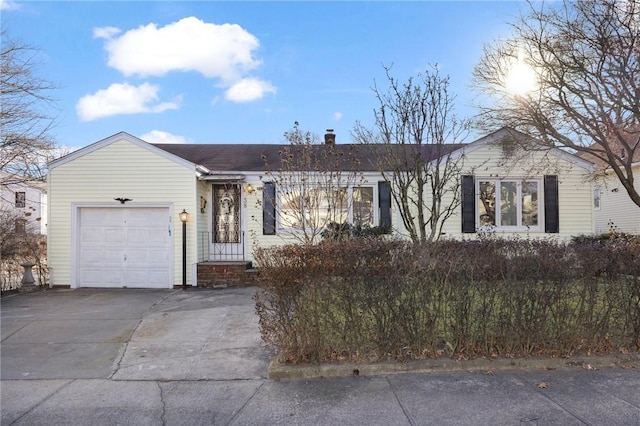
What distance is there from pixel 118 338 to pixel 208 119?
10.9 meters

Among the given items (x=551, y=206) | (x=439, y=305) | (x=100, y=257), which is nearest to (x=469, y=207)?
(x=551, y=206)

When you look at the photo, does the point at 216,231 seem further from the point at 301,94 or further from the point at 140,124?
the point at 140,124

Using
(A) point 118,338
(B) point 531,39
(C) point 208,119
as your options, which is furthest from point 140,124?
(B) point 531,39

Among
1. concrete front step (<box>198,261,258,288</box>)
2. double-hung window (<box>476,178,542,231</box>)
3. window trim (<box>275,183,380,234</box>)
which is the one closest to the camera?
concrete front step (<box>198,261,258,288</box>)

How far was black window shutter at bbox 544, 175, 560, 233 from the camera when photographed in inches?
474

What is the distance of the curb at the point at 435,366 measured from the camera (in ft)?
14.7

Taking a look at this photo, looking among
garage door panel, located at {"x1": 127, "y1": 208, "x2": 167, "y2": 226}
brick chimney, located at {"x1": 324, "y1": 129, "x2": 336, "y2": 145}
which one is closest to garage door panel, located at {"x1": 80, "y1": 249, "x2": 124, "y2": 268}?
garage door panel, located at {"x1": 127, "y1": 208, "x2": 167, "y2": 226}

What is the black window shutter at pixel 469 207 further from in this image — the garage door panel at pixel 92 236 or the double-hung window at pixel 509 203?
the garage door panel at pixel 92 236

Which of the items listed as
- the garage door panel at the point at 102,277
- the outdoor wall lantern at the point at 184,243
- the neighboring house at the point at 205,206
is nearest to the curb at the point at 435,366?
the neighboring house at the point at 205,206

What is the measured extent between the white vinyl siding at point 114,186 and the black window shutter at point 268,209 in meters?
2.01

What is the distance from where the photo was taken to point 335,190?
1059 centimetres

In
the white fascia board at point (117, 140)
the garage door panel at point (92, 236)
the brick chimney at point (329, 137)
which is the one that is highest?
the brick chimney at point (329, 137)

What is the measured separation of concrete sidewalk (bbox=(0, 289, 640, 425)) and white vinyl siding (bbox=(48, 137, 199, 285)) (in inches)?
204

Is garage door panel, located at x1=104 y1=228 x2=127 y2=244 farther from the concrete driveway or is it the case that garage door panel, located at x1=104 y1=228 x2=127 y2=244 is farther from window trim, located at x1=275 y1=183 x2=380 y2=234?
window trim, located at x1=275 y1=183 x2=380 y2=234
